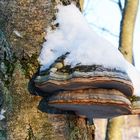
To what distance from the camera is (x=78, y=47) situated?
124cm

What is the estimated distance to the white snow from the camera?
1.22m

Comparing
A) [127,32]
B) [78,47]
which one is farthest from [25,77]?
[127,32]

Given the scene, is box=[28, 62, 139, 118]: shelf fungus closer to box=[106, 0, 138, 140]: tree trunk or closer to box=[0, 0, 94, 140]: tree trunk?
box=[0, 0, 94, 140]: tree trunk

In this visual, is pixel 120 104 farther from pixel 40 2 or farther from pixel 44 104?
pixel 40 2

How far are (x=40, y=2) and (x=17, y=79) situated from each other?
26 centimetres

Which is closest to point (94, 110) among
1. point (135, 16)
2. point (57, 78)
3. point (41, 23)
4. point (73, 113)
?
point (73, 113)

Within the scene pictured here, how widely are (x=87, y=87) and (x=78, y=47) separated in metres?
0.13

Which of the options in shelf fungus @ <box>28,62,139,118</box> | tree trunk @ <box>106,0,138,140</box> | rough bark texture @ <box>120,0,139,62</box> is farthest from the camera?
rough bark texture @ <box>120,0,139,62</box>

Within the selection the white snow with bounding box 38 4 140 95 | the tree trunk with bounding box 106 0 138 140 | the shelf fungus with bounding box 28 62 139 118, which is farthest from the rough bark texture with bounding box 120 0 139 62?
the shelf fungus with bounding box 28 62 139 118

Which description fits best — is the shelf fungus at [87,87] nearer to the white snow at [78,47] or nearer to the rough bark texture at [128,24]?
the white snow at [78,47]

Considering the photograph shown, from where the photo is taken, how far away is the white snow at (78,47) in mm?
1216

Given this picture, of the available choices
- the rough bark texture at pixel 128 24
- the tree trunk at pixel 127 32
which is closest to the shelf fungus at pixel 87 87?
the tree trunk at pixel 127 32

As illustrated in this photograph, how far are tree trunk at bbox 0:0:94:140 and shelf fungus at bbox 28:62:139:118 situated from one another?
56 mm

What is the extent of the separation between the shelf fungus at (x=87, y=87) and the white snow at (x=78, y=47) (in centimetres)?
3
